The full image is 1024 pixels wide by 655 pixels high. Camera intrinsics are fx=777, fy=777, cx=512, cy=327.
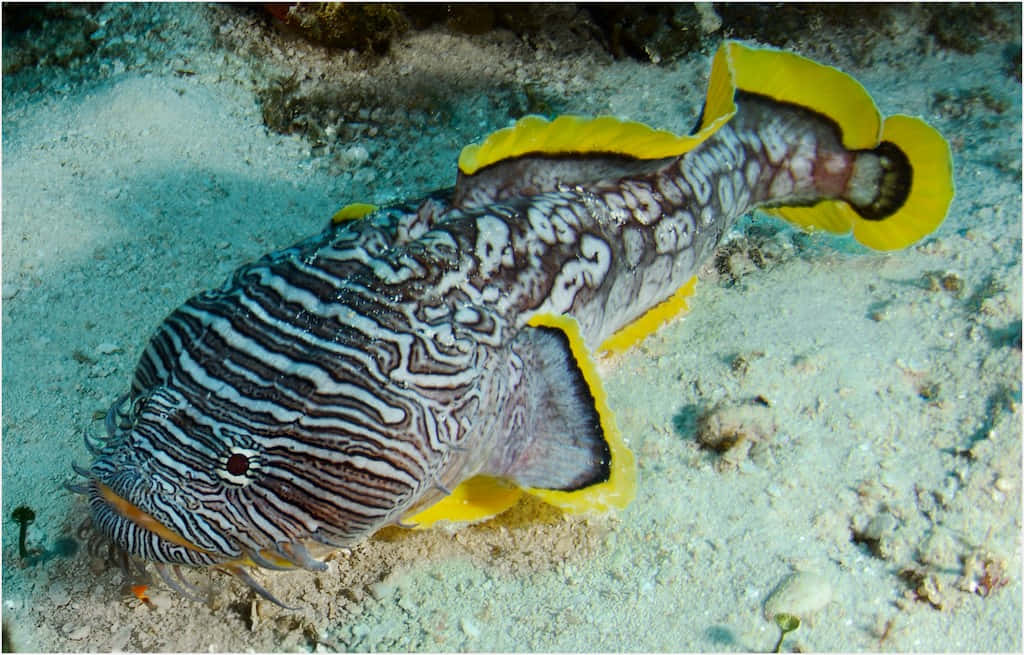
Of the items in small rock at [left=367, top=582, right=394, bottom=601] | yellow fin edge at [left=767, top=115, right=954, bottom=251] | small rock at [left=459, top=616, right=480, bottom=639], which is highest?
yellow fin edge at [left=767, top=115, right=954, bottom=251]

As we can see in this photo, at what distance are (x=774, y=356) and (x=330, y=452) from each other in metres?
2.54

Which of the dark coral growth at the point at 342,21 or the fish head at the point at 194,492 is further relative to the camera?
the dark coral growth at the point at 342,21

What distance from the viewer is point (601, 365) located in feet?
14.2

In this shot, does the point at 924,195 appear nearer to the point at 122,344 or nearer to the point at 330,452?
the point at 330,452

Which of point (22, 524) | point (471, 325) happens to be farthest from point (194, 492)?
point (22, 524)

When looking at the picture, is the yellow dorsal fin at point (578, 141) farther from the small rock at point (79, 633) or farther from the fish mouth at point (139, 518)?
the small rock at point (79, 633)

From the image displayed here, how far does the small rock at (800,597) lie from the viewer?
317 centimetres

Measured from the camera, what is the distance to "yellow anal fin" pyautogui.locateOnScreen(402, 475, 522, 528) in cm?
344

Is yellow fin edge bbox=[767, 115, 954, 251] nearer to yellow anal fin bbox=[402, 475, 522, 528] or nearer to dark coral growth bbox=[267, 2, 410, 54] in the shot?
yellow anal fin bbox=[402, 475, 522, 528]

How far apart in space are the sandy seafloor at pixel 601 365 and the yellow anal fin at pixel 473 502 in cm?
10

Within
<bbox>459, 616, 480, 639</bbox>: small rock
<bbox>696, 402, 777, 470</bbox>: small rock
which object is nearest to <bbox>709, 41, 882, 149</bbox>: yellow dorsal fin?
<bbox>696, 402, 777, 470</bbox>: small rock

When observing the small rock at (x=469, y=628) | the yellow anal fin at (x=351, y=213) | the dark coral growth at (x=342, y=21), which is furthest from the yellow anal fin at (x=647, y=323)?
the dark coral growth at (x=342, y=21)

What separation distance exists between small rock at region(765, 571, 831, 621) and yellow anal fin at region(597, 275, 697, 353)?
59.9 inches

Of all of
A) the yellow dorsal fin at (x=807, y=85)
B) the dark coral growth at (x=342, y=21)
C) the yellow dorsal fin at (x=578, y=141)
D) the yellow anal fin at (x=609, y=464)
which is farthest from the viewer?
the dark coral growth at (x=342, y=21)
